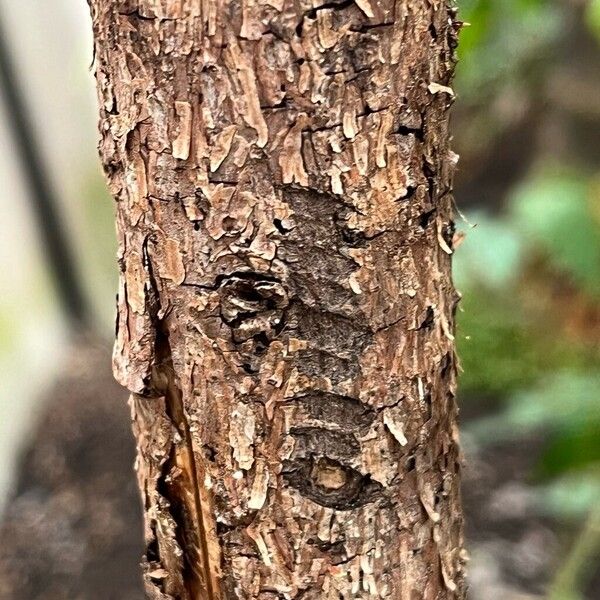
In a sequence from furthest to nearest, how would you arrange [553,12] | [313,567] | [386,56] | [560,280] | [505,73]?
[505,73] < [553,12] < [560,280] < [313,567] < [386,56]

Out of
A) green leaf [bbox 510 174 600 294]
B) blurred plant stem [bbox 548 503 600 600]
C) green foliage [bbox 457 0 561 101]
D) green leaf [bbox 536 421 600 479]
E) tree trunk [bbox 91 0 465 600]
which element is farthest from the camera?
green foliage [bbox 457 0 561 101]

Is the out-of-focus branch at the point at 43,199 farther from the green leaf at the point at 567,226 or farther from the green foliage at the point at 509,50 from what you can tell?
the green leaf at the point at 567,226

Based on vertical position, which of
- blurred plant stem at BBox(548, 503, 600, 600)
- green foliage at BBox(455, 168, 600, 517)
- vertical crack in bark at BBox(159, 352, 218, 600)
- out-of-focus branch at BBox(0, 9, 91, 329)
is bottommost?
blurred plant stem at BBox(548, 503, 600, 600)

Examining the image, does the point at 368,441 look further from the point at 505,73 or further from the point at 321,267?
the point at 505,73

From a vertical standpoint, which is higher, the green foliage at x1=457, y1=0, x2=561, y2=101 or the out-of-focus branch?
the green foliage at x1=457, y1=0, x2=561, y2=101

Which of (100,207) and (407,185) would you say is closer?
(407,185)

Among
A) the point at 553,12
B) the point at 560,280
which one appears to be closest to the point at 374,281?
the point at 560,280

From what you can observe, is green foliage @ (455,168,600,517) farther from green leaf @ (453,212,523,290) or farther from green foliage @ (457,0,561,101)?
green foliage @ (457,0,561,101)

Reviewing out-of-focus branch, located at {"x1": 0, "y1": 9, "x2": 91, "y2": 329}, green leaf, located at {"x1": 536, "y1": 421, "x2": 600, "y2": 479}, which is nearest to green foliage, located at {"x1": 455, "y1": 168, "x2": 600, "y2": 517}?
green leaf, located at {"x1": 536, "y1": 421, "x2": 600, "y2": 479}
